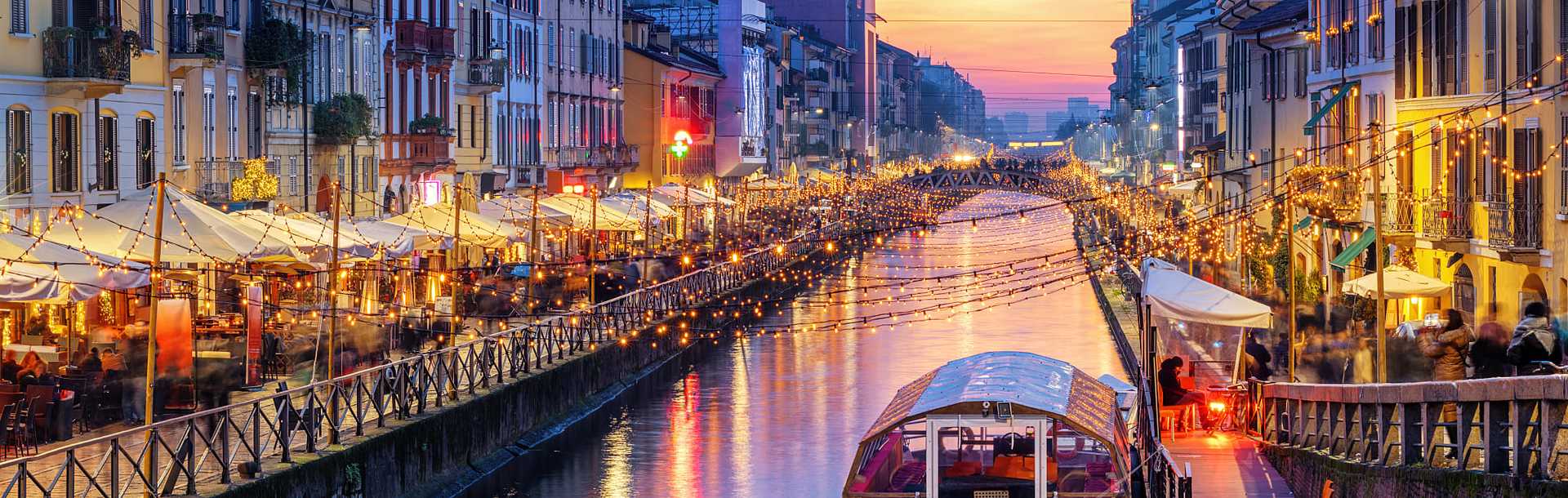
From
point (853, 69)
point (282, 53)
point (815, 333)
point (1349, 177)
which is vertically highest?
point (853, 69)

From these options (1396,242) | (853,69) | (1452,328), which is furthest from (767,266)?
(853,69)

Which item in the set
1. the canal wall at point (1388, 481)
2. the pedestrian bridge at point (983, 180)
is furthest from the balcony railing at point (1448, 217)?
the pedestrian bridge at point (983, 180)

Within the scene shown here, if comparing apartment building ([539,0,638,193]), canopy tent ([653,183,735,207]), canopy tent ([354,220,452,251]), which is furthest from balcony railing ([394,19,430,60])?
apartment building ([539,0,638,193])

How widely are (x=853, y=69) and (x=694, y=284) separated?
124m

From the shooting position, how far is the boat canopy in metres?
19.9

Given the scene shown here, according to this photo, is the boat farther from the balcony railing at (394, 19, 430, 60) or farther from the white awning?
the balcony railing at (394, 19, 430, 60)

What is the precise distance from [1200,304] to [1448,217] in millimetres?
4508

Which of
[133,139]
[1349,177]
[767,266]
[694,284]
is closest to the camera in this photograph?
[133,139]

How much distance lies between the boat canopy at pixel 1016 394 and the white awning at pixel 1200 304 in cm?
501

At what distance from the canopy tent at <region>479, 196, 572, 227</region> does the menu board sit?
75.5 feet

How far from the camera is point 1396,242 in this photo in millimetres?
34562

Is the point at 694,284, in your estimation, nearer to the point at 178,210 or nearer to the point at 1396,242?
the point at 1396,242

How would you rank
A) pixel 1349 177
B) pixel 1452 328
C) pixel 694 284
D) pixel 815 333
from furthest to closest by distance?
pixel 815 333 → pixel 694 284 → pixel 1349 177 → pixel 1452 328

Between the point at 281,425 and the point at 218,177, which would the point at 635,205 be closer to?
the point at 218,177
